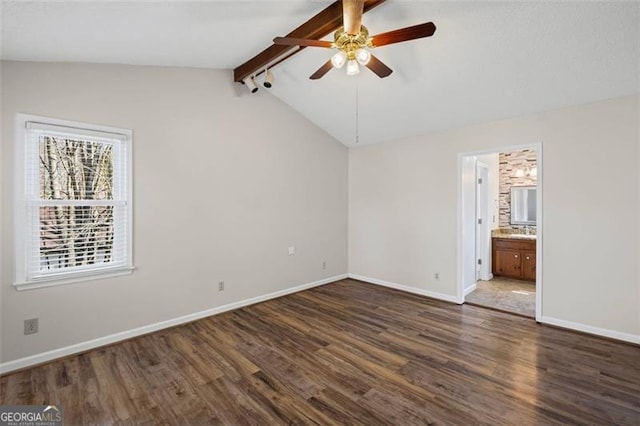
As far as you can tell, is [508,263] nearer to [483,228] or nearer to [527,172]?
[483,228]

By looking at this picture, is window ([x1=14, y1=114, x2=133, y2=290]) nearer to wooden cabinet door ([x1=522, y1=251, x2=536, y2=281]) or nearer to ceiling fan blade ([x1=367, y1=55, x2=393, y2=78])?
ceiling fan blade ([x1=367, y1=55, x2=393, y2=78])

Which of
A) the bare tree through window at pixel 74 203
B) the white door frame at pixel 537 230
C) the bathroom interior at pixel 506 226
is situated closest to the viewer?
the bare tree through window at pixel 74 203

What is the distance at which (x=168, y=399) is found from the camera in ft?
7.04

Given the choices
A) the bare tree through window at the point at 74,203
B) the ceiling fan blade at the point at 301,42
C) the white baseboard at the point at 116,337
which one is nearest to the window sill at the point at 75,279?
the bare tree through window at the point at 74,203

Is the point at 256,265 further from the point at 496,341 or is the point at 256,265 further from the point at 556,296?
the point at 556,296

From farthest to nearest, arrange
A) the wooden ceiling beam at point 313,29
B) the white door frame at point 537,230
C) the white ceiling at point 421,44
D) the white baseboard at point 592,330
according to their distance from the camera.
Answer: the white door frame at point 537,230 → the white baseboard at point 592,330 → the wooden ceiling beam at point 313,29 → the white ceiling at point 421,44

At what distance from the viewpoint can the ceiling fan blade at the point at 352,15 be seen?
2.03 metres

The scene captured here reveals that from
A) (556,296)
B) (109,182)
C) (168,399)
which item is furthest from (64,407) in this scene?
(556,296)

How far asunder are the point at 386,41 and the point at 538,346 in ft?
10.6

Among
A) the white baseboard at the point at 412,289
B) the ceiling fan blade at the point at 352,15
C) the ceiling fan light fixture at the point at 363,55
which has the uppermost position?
the ceiling fan blade at the point at 352,15

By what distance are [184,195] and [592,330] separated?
486 centimetres

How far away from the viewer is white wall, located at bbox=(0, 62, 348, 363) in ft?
8.54

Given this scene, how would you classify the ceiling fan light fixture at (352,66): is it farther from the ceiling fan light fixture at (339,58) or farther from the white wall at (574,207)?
the white wall at (574,207)

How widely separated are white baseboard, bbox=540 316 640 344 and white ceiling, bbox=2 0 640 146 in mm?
2476
